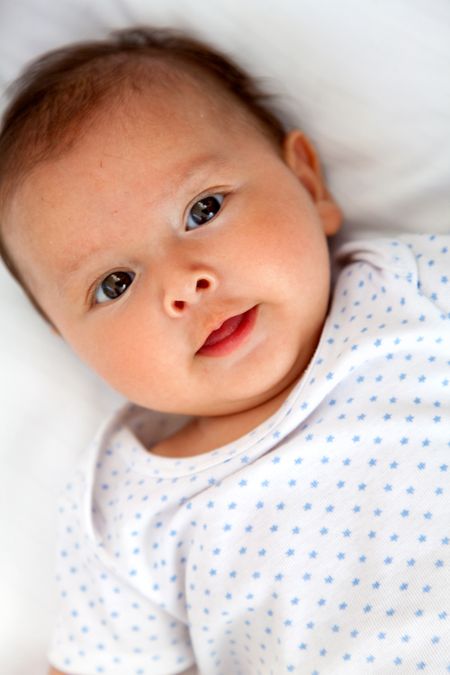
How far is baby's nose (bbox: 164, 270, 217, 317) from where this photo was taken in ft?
4.58

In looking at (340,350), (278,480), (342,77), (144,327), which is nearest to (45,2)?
(342,77)

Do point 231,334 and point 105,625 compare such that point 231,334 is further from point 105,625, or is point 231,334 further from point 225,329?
point 105,625

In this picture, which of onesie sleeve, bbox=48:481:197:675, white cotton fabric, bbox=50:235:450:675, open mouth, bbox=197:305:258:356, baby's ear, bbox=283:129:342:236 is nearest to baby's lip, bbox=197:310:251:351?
open mouth, bbox=197:305:258:356

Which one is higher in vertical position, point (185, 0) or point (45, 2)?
point (45, 2)

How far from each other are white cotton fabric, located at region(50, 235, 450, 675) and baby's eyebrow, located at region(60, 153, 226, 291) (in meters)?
0.30

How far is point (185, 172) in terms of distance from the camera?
1467 mm

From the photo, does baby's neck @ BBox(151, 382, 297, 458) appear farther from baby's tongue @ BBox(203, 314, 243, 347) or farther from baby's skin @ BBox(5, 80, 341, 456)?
baby's tongue @ BBox(203, 314, 243, 347)

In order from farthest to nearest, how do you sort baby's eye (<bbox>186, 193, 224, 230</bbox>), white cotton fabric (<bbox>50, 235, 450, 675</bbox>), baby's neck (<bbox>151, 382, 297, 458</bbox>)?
baby's neck (<bbox>151, 382, 297, 458</bbox>) < baby's eye (<bbox>186, 193, 224, 230</bbox>) < white cotton fabric (<bbox>50, 235, 450, 675</bbox>)

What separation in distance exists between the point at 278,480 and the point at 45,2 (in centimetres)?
93

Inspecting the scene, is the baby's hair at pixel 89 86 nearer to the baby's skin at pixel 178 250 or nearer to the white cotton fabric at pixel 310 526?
the baby's skin at pixel 178 250

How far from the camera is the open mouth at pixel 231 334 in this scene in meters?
1.45

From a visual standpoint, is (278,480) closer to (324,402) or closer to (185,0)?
(324,402)

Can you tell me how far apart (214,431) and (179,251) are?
344 millimetres

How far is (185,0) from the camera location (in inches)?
65.8
